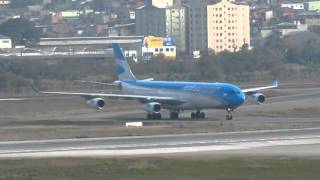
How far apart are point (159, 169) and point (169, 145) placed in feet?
40.3

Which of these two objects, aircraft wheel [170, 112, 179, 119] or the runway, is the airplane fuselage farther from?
the runway

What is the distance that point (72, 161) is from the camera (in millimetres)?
53875

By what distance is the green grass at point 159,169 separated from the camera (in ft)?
155

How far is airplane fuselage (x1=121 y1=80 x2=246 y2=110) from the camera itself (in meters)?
91.1

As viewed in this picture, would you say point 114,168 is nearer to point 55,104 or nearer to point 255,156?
point 255,156

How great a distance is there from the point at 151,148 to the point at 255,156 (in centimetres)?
695

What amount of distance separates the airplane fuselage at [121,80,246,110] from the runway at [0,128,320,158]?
19952 millimetres

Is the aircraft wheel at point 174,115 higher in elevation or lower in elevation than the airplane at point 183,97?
lower

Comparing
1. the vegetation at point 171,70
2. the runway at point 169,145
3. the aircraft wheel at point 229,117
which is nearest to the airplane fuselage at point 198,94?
the aircraft wheel at point 229,117

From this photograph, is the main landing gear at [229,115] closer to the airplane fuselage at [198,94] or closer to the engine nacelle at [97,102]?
the airplane fuselage at [198,94]

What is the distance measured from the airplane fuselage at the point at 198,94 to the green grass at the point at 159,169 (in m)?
37.1

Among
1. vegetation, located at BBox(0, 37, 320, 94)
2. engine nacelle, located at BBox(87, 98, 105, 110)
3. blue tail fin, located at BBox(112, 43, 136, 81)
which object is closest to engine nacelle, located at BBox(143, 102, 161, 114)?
engine nacelle, located at BBox(87, 98, 105, 110)

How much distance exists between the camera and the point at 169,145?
62281 mm

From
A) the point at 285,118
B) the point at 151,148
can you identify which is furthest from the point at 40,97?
the point at 151,148
